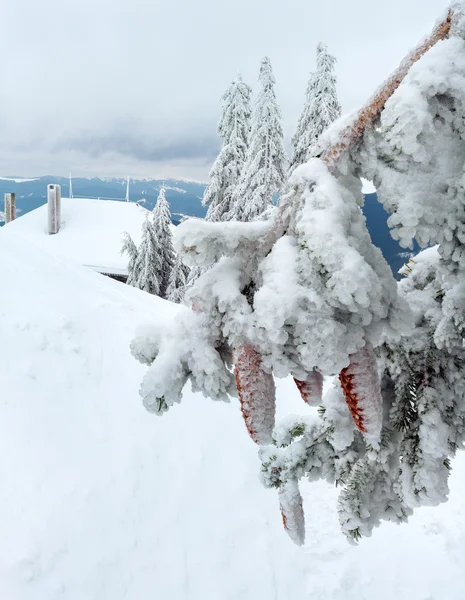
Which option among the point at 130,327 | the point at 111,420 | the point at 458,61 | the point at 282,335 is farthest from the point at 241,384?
the point at 130,327

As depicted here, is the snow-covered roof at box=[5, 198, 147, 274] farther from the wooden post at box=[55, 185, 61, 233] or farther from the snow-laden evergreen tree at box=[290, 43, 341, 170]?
the snow-laden evergreen tree at box=[290, 43, 341, 170]

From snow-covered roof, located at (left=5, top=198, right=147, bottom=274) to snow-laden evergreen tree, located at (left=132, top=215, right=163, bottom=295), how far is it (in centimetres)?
216

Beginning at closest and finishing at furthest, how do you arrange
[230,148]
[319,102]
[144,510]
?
[144,510] < [319,102] < [230,148]

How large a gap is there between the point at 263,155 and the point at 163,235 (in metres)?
7.27

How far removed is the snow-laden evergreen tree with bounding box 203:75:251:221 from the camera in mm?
20141

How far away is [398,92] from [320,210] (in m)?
0.34

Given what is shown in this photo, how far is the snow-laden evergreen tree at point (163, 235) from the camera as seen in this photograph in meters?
22.1

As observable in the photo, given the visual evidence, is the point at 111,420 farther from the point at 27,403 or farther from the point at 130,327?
the point at 130,327

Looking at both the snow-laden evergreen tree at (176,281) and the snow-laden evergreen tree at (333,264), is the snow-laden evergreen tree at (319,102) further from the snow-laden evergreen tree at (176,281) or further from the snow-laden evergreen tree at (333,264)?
the snow-laden evergreen tree at (333,264)

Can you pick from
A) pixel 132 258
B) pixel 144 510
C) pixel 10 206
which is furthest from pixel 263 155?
pixel 10 206

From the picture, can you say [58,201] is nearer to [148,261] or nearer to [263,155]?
[148,261]

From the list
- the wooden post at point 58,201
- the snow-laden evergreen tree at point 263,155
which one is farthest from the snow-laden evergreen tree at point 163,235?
the wooden post at point 58,201

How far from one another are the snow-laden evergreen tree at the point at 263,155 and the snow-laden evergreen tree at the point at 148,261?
505 centimetres

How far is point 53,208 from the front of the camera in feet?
80.8
